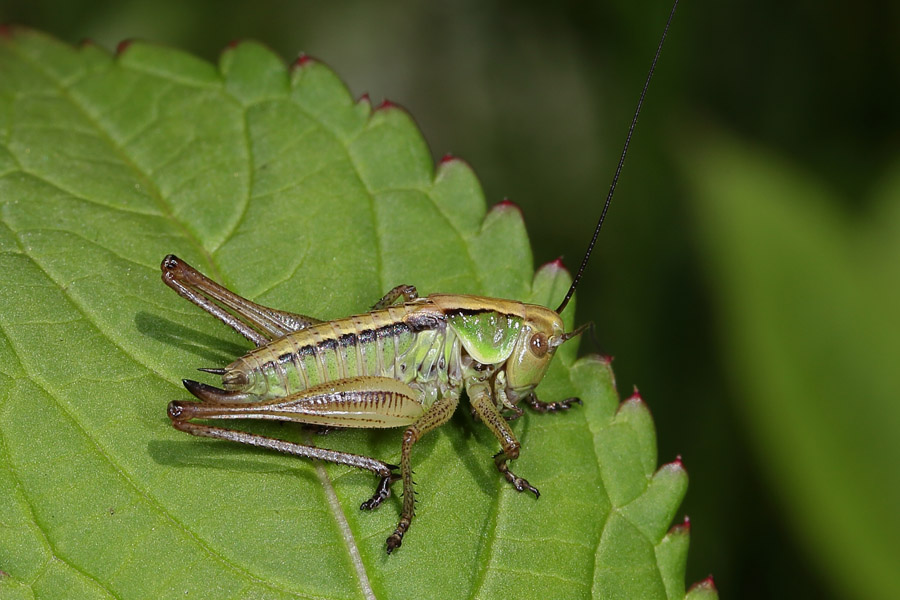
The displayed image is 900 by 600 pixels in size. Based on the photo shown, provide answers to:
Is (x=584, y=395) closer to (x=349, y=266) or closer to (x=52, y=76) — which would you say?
(x=349, y=266)

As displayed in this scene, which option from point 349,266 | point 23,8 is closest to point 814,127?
point 349,266

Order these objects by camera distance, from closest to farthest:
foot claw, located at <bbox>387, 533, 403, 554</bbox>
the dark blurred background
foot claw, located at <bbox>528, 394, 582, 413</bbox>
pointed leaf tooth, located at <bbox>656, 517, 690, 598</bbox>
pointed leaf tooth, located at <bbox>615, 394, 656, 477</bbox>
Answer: foot claw, located at <bbox>387, 533, 403, 554</bbox> → pointed leaf tooth, located at <bbox>656, 517, 690, 598</bbox> → pointed leaf tooth, located at <bbox>615, 394, 656, 477</bbox> → foot claw, located at <bbox>528, 394, 582, 413</bbox> → the dark blurred background

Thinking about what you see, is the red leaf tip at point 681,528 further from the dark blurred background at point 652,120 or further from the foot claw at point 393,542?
the dark blurred background at point 652,120

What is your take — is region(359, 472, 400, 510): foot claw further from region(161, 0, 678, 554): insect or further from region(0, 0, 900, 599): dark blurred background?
region(0, 0, 900, 599): dark blurred background

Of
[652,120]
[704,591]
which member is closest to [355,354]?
[704,591]

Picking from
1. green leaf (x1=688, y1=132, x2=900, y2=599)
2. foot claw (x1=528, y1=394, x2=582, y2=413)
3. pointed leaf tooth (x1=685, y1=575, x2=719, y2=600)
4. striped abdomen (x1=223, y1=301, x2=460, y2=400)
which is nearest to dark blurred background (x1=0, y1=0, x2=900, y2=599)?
green leaf (x1=688, y1=132, x2=900, y2=599)

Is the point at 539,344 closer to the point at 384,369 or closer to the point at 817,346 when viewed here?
the point at 384,369
